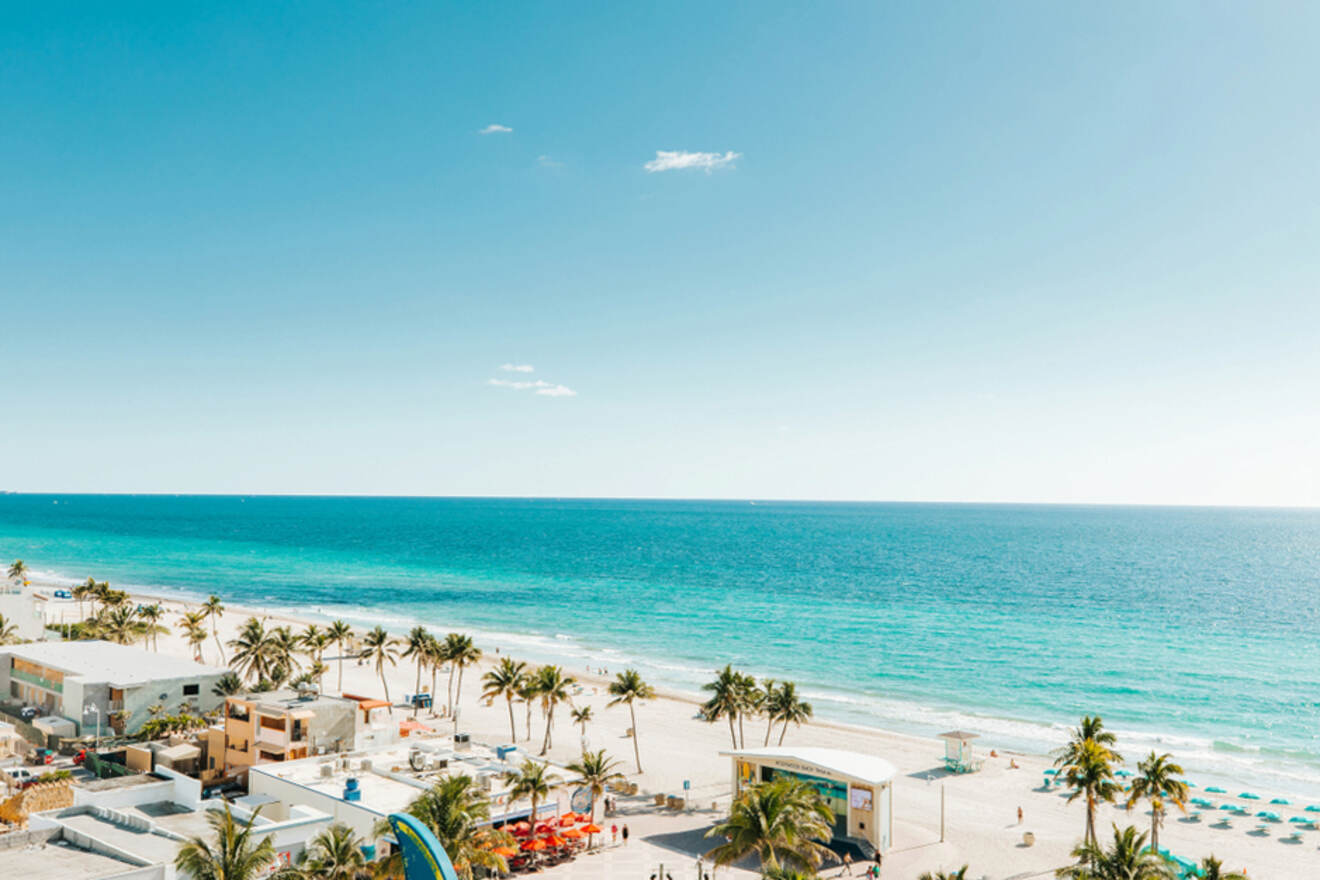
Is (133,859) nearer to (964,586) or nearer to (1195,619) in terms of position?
(1195,619)

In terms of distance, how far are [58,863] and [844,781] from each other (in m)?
31.9

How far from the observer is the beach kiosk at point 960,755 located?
58062 millimetres

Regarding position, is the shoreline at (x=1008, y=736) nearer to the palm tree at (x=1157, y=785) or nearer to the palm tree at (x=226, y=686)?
the palm tree at (x=1157, y=785)

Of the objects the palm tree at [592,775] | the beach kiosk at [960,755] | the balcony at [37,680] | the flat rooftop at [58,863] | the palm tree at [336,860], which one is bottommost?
the beach kiosk at [960,755]

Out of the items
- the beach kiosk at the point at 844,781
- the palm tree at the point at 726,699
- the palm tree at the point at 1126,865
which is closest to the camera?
the palm tree at the point at 1126,865

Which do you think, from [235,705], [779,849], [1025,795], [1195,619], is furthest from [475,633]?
[1195,619]

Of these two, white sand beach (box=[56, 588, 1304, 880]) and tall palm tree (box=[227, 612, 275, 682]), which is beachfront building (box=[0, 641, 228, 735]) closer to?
tall palm tree (box=[227, 612, 275, 682])

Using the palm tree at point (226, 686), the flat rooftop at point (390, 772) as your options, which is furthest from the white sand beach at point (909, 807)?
the palm tree at point (226, 686)

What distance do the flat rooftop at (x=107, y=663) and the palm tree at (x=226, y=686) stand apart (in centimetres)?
58

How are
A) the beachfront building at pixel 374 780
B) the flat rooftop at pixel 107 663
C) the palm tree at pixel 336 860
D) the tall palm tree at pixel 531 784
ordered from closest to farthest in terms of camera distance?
1. the palm tree at pixel 336 860
2. the beachfront building at pixel 374 780
3. the tall palm tree at pixel 531 784
4. the flat rooftop at pixel 107 663

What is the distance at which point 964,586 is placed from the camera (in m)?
159

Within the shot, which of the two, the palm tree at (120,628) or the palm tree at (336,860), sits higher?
the palm tree at (336,860)

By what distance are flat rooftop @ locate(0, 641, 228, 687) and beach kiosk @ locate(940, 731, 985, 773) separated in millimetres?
47229

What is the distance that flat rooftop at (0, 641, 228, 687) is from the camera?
5344 centimetres
